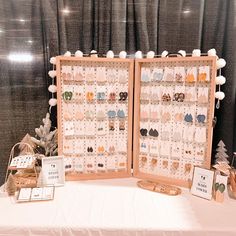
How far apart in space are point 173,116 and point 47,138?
707 mm

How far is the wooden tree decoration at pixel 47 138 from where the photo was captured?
4.84ft

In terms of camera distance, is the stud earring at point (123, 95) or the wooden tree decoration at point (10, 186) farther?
the stud earring at point (123, 95)

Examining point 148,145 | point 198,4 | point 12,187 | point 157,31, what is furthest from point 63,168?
point 198,4

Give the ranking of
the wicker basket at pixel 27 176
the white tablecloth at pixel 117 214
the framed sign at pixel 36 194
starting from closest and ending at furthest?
the white tablecloth at pixel 117 214 < the framed sign at pixel 36 194 < the wicker basket at pixel 27 176

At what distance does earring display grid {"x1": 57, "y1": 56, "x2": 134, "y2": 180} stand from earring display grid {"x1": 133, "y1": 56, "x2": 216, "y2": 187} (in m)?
0.06

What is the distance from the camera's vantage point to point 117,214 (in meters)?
1.12

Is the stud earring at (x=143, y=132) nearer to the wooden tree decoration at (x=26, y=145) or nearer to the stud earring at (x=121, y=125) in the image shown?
the stud earring at (x=121, y=125)

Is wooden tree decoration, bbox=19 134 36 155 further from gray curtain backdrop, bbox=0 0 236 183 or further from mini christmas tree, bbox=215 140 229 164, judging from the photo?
mini christmas tree, bbox=215 140 229 164

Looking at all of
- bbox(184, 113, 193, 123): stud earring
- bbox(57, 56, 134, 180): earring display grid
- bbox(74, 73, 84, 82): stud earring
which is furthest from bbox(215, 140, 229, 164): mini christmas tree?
bbox(74, 73, 84, 82): stud earring

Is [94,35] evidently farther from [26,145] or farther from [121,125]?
[26,145]

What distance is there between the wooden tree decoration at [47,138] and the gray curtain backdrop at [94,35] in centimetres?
16

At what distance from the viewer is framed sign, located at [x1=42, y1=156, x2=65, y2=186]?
1368 mm

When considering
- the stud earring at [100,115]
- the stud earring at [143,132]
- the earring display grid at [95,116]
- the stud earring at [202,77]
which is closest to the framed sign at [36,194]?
the earring display grid at [95,116]

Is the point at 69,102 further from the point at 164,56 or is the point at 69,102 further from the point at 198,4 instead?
the point at 198,4
